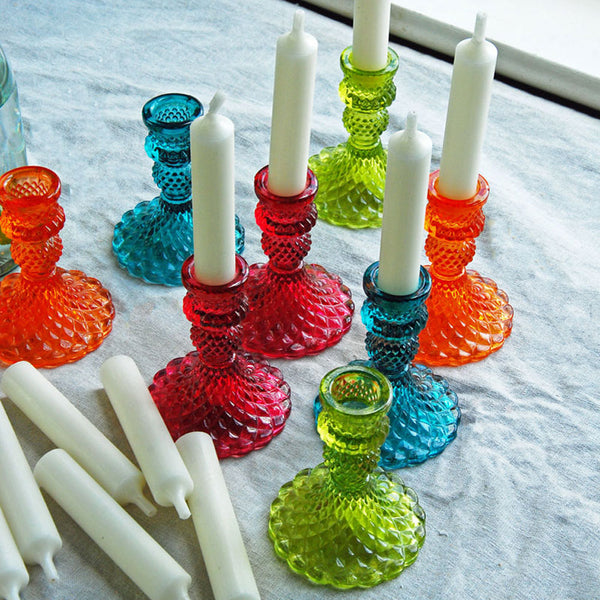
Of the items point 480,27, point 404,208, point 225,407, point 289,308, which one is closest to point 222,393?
point 225,407

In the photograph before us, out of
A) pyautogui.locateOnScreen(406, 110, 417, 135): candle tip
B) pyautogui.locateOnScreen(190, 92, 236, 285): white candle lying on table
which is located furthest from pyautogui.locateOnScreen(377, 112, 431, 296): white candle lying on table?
pyautogui.locateOnScreen(190, 92, 236, 285): white candle lying on table

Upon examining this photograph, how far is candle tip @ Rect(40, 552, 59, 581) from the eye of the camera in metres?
0.73

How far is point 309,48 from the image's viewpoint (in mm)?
799

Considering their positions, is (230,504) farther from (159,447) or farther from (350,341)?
(350,341)

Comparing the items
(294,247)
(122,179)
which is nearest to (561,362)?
(294,247)

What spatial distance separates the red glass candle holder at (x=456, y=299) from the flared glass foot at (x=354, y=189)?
13 centimetres

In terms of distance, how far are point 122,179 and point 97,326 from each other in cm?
22

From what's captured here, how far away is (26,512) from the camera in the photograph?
75cm

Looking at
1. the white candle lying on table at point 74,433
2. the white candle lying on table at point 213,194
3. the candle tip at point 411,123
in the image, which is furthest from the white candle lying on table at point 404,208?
the white candle lying on table at point 74,433

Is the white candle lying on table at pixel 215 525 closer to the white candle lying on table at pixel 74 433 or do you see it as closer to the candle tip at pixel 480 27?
the white candle lying on table at pixel 74 433

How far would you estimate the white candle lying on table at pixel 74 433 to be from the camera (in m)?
0.79

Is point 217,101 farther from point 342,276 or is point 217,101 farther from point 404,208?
point 342,276

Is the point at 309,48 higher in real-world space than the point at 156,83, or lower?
higher

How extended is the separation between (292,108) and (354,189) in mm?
258
